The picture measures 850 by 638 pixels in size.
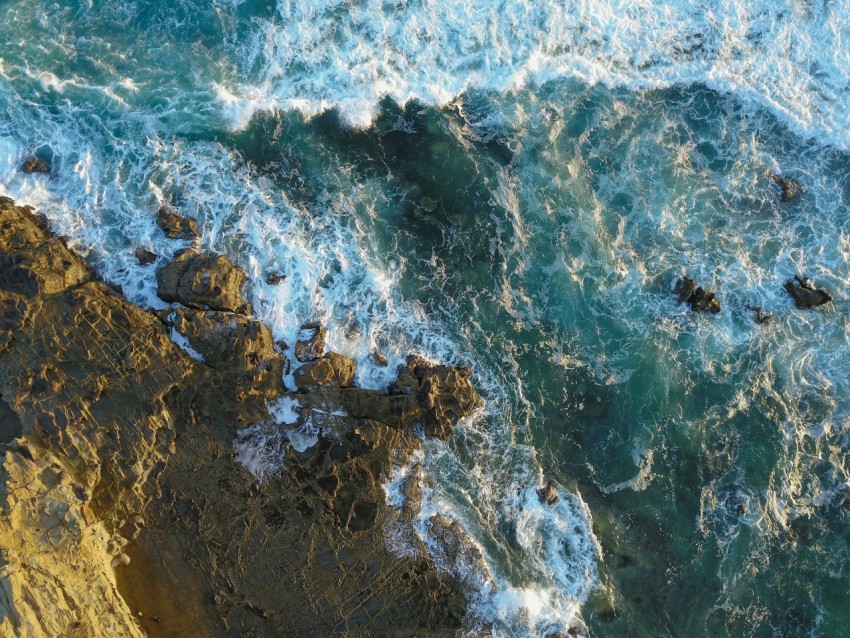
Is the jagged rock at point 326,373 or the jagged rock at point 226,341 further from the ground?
the jagged rock at point 226,341

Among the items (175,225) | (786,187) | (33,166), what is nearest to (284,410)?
(175,225)

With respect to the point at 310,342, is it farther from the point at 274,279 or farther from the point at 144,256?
the point at 144,256

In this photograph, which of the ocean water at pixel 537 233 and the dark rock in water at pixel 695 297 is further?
the dark rock in water at pixel 695 297

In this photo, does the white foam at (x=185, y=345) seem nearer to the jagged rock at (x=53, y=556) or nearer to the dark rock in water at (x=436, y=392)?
the jagged rock at (x=53, y=556)

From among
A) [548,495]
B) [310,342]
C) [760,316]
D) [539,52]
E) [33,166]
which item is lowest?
[548,495]

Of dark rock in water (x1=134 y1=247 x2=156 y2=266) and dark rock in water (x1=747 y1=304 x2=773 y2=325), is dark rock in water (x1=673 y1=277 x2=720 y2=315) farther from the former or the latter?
dark rock in water (x1=134 y1=247 x2=156 y2=266)

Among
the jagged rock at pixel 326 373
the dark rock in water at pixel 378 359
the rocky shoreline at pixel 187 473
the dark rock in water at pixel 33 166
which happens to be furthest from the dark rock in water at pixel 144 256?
the dark rock in water at pixel 378 359
